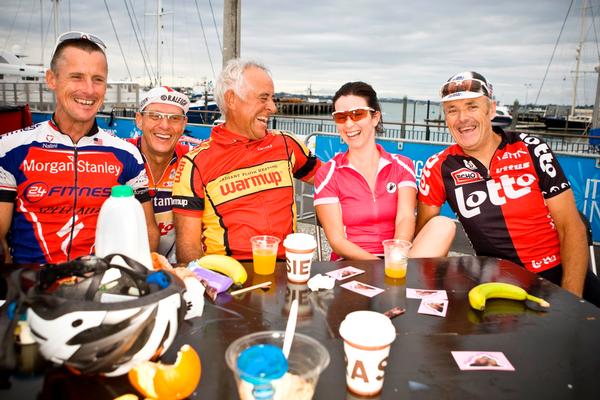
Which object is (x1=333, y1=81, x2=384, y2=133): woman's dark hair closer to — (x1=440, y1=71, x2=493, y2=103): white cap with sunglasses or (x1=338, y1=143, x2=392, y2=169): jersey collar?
(x1=338, y1=143, x2=392, y2=169): jersey collar

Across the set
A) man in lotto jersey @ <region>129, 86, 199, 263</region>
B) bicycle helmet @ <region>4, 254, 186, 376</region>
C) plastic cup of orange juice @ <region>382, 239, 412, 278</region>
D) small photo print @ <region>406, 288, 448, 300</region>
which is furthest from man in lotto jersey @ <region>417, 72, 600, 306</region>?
bicycle helmet @ <region>4, 254, 186, 376</region>

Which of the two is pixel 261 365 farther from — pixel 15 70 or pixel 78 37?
pixel 15 70

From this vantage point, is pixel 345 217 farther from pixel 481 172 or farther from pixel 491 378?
pixel 491 378

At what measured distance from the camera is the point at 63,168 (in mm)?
2600

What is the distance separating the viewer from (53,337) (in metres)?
0.96

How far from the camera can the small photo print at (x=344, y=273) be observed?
1.96 metres

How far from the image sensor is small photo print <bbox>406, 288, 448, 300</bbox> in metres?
1.75

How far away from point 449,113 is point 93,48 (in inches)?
95.0

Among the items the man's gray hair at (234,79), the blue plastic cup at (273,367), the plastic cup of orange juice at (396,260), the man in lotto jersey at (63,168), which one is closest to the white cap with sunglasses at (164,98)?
the man's gray hair at (234,79)

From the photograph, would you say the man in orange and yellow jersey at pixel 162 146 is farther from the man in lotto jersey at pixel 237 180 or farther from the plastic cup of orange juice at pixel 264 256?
the plastic cup of orange juice at pixel 264 256

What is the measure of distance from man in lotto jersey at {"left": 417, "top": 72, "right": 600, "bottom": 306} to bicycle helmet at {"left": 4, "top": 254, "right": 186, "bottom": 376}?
94.8 inches

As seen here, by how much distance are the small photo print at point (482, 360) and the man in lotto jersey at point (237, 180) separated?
5.71ft

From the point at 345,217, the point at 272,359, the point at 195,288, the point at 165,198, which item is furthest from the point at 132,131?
the point at 272,359

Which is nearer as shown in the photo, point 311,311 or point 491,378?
point 491,378
